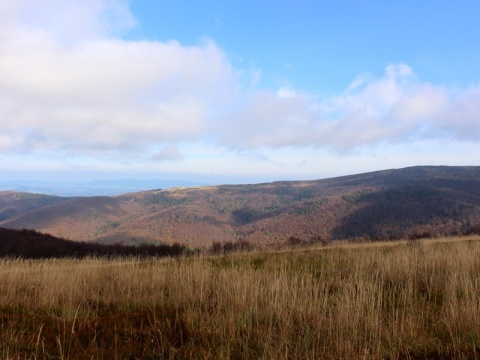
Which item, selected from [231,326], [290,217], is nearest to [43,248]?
[231,326]

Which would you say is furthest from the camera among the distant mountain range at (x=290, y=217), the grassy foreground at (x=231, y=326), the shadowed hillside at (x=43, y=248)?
the distant mountain range at (x=290, y=217)

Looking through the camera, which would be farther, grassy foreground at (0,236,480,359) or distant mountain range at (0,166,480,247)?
distant mountain range at (0,166,480,247)

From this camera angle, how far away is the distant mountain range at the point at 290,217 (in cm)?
9038

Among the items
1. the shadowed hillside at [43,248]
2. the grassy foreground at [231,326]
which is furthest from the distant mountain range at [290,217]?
the grassy foreground at [231,326]

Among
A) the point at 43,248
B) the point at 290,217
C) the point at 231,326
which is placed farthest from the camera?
the point at 290,217

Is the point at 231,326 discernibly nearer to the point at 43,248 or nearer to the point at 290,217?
the point at 43,248

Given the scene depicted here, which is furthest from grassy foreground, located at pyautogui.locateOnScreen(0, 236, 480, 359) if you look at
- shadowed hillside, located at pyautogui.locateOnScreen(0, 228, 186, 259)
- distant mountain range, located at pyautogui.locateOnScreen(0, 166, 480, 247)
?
distant mountain range, located at pyautogui.locateOnScreen(0, 166, 480, 247)

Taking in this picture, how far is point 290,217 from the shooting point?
114 metres

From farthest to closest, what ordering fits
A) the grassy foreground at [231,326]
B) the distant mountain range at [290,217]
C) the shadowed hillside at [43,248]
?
1. the distant mountain range at [290,217]
2. the shadowed hillside at [43,248]
3. the grassy foreground at [231,326]

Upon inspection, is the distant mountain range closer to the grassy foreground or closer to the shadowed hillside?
the shadowed hillside

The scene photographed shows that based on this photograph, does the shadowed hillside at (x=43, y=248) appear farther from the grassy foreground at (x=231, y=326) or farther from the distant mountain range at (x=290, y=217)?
the distant mountain range at (x=290, y=217)

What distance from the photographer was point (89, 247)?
3000 centimetres

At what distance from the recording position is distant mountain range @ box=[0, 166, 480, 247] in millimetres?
90375

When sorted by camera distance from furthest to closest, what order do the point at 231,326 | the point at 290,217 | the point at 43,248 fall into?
the point at 290,217 < the point at 43,248 < the point at 231,326
